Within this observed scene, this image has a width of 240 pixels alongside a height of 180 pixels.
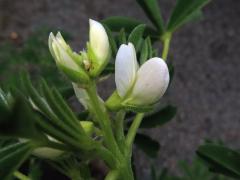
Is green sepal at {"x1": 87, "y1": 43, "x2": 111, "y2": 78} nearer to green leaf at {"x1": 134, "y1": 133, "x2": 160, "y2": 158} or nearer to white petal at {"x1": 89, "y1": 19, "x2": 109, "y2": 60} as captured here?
white petal at {"x1": 89, "y1": 19, "x2": 109, "y2": 60}

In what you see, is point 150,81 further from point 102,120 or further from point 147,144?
point 147,144

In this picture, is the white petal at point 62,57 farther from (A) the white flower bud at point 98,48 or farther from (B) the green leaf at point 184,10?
(B) the green leaf at point 184,10

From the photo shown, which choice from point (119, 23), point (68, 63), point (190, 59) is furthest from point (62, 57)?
point (190, 59)

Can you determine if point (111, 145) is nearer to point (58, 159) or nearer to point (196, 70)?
point (58, 159)

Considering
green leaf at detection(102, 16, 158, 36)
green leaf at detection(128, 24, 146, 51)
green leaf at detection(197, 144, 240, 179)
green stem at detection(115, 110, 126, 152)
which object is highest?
green leaf at detection(128, 24, 146, 51)

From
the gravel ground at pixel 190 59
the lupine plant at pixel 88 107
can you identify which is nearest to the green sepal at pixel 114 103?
the lupine plant at pixel 88 107

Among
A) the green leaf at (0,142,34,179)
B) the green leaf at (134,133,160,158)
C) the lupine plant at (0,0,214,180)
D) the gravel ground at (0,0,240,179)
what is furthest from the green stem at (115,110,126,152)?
the gravel ground at (0,0,240,179)

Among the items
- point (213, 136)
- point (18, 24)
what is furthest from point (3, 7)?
point (213, 136)
